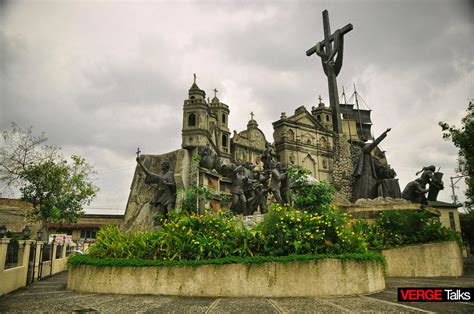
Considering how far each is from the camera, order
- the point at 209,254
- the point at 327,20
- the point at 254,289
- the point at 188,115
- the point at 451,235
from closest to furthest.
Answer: the point at 254,289, the point at 209,254, the point at 451,235, the point at 327,20, the point at 188,115

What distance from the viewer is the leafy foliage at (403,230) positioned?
28.8 feet

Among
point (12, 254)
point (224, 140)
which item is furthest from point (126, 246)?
point (224, 140)

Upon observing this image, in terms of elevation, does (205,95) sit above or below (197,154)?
above

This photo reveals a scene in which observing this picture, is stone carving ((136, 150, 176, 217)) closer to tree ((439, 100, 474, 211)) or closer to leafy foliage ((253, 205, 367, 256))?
leafy foliage ((253, 205, 367, 256))

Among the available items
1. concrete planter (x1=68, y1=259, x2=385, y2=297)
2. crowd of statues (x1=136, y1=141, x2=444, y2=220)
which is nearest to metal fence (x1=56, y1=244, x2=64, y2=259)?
crowd of statues (x1=136, y1=141, x2=444, y2=220)

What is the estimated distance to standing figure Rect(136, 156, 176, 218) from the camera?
974 centimetres

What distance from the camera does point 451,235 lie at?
9211 millimetres

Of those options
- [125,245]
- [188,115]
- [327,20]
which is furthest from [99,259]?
[188,115]

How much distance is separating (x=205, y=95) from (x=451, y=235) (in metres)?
36.1

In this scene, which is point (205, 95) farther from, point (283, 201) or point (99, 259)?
point (99, 259)

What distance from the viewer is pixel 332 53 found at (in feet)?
95.3

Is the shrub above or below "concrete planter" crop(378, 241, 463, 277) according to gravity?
above

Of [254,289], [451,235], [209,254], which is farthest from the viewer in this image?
[451,235]

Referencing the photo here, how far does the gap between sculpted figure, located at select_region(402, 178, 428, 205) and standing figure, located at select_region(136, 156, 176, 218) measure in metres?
9.29
